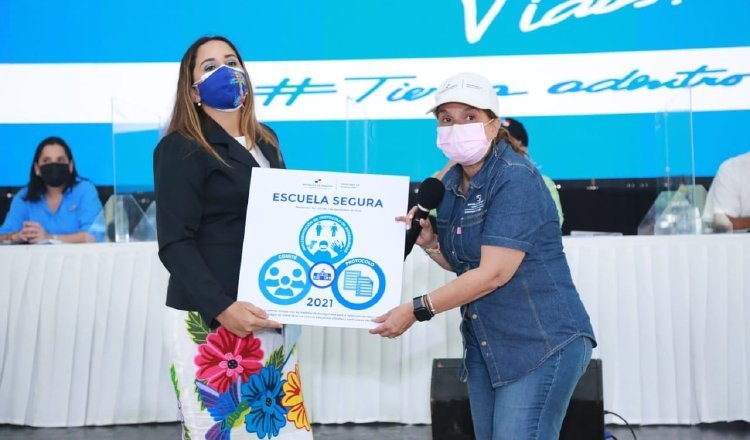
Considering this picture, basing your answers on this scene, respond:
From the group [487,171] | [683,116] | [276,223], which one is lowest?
[276,223]

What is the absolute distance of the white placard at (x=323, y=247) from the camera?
2.22m

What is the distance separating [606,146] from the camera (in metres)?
6.40

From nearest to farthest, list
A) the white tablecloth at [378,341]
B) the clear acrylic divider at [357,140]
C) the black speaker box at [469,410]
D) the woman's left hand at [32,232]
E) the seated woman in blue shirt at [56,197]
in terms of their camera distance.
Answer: the black speaker box at [469,410] < the white tablecloth at [378,341] < the woman's left hand at [32,232] < the clear acrylic divider at [357,140] < the seated woman in blue shirt at [56,197]

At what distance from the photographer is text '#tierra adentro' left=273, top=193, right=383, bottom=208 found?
2.25 meters

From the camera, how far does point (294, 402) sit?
228 cm

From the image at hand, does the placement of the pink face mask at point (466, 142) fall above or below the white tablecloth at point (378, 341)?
above

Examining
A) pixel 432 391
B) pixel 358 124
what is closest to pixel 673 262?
pixel 432 391

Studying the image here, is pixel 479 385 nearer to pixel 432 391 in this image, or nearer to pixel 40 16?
pixel 432 391

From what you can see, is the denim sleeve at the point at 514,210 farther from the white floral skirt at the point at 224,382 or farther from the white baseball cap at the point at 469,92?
the white floral skirt at the point at 224,382

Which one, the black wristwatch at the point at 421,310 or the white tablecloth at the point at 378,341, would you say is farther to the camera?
the white tablecloth at the point at 378,341

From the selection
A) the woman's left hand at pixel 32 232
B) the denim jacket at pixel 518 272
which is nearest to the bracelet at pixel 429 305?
the denim jacket at pixel 518 272

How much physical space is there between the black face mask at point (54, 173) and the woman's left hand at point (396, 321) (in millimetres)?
4525

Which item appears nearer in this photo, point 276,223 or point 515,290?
point 515,290

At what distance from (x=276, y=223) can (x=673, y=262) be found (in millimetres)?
2639
